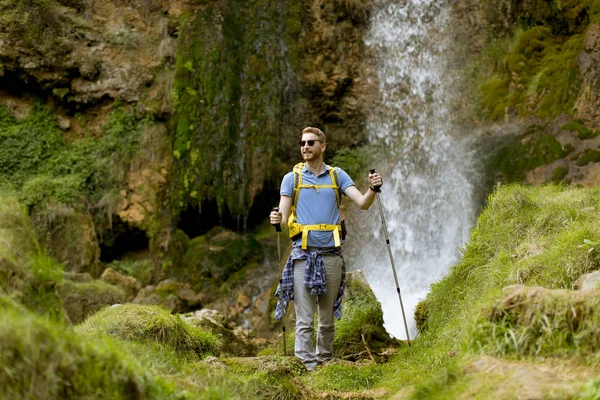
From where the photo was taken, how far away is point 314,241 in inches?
253

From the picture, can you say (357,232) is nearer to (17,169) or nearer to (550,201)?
(550,201)

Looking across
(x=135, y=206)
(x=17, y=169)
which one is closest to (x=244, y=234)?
(x=135, y=206)

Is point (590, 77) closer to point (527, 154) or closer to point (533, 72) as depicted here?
point (527, 154)

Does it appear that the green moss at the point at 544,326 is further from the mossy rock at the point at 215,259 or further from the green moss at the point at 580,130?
the mossy rock at the point at 215,259

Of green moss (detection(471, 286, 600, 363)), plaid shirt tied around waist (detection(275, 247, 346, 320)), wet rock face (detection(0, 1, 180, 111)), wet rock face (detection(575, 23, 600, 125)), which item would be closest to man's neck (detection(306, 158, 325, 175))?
plaid shirt tied around waist (detection(275, 247, 346, 320))

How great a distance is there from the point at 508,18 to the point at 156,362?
15.9m

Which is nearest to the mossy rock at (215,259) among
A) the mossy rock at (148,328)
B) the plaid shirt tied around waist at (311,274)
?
the mossy rock at (148,328)

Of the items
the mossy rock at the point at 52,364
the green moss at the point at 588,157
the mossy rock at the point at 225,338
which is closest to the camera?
the mossy rock at the point at 52,364

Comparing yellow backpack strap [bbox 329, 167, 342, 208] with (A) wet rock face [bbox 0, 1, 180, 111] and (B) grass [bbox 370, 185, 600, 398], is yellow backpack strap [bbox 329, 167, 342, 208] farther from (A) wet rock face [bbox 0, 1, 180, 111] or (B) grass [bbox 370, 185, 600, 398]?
(A) wet rock face [bbox 0, 1, 180, 111]

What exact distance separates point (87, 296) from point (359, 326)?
6548 mm

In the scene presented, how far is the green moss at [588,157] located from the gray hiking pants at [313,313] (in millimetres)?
7563

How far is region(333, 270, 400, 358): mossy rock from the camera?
766cm

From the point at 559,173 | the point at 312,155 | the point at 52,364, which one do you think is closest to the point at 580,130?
the point at 559,173

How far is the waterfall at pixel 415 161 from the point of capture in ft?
44.1
